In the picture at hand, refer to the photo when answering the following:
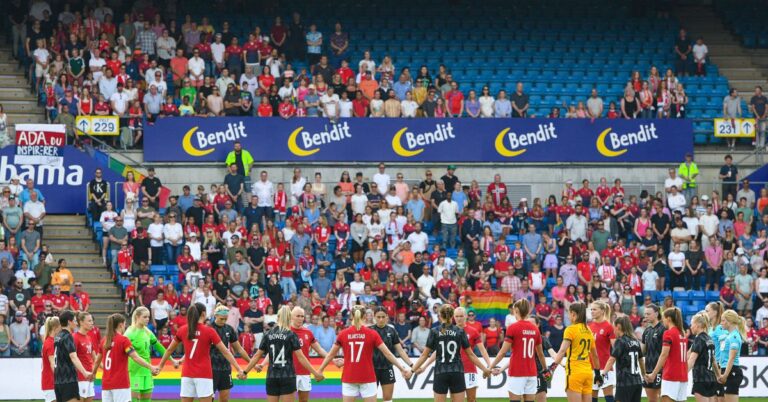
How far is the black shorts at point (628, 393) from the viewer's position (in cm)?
1766

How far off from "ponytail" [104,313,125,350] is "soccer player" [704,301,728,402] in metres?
7.99

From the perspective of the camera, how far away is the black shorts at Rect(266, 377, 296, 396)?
17.5 m

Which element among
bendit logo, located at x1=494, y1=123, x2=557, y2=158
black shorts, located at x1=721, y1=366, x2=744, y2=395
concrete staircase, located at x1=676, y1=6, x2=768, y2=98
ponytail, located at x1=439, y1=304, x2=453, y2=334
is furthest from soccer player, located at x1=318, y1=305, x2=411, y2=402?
concrete staircase, located at x1=676, y1=6, x2=768, y2=98

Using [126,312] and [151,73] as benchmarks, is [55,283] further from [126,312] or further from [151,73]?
[151,73]

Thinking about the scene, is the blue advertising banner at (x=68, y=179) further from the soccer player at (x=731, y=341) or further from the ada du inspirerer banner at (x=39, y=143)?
the soccer player at (x=731, y=341)

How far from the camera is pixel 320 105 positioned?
34469mm

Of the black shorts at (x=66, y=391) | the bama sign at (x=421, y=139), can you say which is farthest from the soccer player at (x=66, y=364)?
the bama sign at (x=421, y=139)

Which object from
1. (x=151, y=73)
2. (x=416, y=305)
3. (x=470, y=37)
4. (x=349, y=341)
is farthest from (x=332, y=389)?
(x=470, y=37)

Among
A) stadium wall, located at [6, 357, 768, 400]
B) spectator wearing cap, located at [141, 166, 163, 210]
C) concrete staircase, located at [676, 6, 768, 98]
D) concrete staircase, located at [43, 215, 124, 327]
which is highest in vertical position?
concrete staircase, located at [676, 6, 768, 98]

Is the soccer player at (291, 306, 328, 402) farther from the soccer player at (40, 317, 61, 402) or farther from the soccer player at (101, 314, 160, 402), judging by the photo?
the soccer player at (40, 317, 61, 402)

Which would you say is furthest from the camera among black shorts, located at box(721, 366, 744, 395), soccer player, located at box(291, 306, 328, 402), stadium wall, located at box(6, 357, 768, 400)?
stadium wall, located at box(6, 357, 768, 400)

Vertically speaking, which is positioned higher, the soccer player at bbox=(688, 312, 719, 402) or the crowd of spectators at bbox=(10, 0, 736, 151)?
the crowd of spectators at bbox=(10, 0, 736, 151)

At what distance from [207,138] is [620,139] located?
1125cm

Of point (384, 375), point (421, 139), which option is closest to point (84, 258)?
point (421, 139)
